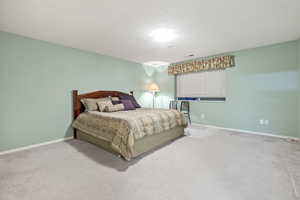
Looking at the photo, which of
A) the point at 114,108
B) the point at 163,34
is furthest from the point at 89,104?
the point at 163,34

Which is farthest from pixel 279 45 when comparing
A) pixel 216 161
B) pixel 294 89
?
pixel 216 161

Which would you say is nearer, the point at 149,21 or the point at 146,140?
the point at 149,21

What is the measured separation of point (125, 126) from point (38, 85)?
7.35 feet

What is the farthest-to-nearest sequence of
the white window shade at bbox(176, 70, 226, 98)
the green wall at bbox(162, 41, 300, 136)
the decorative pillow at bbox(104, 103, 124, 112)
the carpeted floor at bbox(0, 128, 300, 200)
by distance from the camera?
the white window shade at bbox(176, 70, 226, 98), the decorative pillow at bbox(104, 103, 124, 112), the green wall at bbox(162, 41, 300, 136), the carpeted floor at bbox(0, 128, 300, 200)

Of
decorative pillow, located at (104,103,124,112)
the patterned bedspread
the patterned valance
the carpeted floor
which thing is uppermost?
the patterned valance

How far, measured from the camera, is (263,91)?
12.3ft

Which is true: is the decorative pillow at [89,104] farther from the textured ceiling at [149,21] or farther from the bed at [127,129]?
the textured ceiling at [149,21]

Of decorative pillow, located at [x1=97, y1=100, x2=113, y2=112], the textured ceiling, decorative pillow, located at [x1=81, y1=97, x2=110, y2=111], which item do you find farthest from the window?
decorative pillow, located at [x1=81, y1=97, x2=110, y2=111]

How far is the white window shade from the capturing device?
456 cm

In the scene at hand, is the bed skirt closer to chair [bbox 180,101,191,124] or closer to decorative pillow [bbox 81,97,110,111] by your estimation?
decorative pillow [bbox 81,97,110,111]

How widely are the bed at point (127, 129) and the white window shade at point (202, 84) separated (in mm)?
1778

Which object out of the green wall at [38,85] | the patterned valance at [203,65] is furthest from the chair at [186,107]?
the green wall at [38,85]

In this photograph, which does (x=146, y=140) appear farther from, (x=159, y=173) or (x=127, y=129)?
(x=159, y=173)

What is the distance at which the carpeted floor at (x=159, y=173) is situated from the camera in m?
1.58
